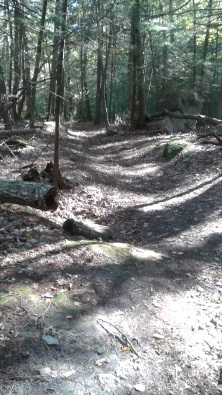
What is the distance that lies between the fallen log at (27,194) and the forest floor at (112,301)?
18cm

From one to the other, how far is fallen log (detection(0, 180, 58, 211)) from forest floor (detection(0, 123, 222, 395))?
18 cm

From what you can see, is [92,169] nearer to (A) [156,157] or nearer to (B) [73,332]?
(A) [156,157]

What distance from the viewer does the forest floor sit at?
3088mm

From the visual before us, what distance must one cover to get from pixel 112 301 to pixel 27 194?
2981 millimetres

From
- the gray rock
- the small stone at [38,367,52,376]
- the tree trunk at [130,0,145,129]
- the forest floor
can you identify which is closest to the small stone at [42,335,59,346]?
the forest floor

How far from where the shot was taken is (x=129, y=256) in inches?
206

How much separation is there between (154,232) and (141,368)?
398cm

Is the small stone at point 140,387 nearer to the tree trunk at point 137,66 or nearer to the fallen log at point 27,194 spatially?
the fallen log at point 27,194

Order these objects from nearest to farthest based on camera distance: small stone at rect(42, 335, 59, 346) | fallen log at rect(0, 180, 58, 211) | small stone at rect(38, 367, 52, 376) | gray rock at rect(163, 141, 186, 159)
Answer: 1. small stone at rect(38, 367, 52, 376)
2. small stone at rect(42, 335, 59, 346)
3. fallen log at rect(0, 180, 58, 211)
4. gray rock at rect(163, 141, 186, 159)

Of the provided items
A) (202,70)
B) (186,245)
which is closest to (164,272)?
(186,245)

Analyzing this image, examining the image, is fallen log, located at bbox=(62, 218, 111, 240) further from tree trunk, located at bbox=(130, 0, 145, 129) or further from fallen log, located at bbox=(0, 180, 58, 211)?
tree trunk, located at bbox=(130, 0, 145, 129)

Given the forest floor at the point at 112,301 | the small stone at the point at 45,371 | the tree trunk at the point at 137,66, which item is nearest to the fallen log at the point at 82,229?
the forest floor at the point at 112,301

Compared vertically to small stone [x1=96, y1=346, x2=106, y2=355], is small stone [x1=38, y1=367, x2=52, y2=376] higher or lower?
higher

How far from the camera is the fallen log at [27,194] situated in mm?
6344
